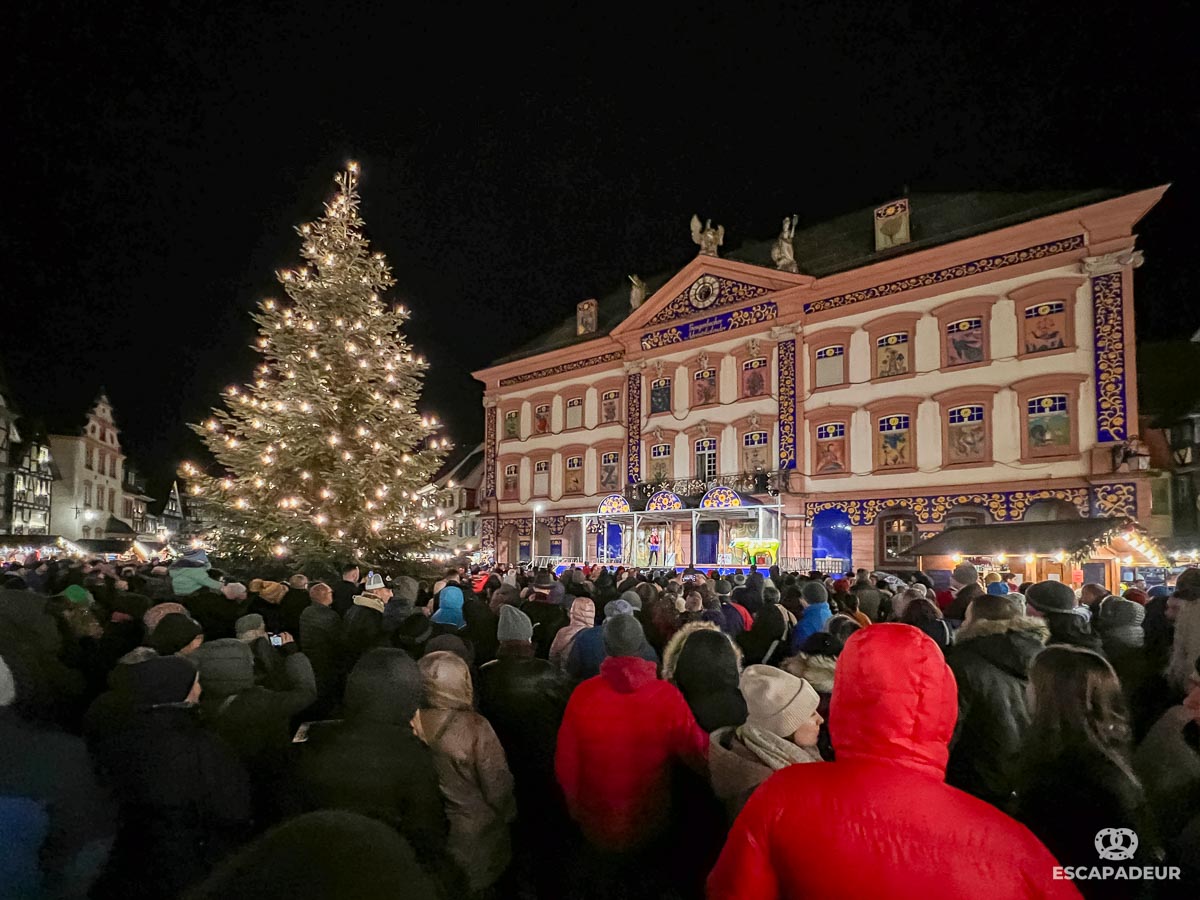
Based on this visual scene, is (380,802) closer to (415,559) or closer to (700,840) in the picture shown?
(700,840)

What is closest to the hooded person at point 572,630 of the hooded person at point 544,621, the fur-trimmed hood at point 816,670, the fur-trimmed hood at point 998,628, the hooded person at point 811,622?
the hooded person at point 544,621

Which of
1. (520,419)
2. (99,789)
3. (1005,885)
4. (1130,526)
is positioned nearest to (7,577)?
(99,789)

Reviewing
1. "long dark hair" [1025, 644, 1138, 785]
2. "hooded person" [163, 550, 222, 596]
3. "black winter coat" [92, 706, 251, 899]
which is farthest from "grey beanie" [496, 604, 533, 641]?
"hooded person" [163, 550, 222, 596]

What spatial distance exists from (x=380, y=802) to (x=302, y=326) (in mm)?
13222

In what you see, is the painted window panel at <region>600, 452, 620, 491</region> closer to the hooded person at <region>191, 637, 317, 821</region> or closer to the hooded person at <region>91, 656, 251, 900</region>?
the hooded person at <region>191, 637, 317, 821</region>

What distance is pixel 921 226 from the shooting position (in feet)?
87.1

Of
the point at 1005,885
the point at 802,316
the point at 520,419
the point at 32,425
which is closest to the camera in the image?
the point at 1005,885

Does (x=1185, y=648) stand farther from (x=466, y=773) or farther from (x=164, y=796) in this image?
(x=164, y=796)

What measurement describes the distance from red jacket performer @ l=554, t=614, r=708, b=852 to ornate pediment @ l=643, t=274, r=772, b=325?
86.6ft

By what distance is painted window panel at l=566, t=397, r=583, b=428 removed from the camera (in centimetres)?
3510

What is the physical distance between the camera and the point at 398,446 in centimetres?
1476

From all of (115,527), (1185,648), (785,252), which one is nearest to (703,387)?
(785,252)

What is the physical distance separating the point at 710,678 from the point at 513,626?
2037mm

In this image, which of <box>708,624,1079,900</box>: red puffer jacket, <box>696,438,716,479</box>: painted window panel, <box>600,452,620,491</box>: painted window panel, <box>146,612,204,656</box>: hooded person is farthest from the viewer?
<box>600,452,620,491</box>: painted window panel
